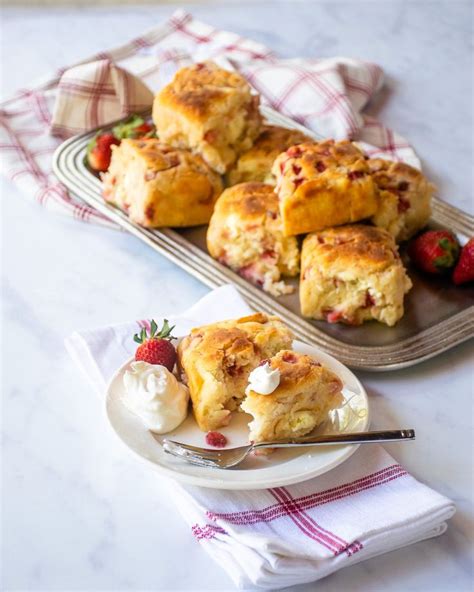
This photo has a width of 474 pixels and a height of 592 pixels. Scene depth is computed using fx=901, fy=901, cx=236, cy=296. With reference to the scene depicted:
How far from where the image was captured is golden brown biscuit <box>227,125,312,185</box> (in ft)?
9.77

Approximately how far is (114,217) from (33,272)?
1.07ft

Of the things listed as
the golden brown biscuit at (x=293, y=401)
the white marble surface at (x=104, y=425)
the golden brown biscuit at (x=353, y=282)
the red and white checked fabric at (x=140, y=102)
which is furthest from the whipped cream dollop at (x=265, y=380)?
the red and white checked fabric at (x=140, y=102)

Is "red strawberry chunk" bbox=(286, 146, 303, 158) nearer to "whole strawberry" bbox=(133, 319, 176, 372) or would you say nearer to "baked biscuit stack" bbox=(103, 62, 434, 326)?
"baked biscuit stack" bbox=(103, 62, 434, 326)

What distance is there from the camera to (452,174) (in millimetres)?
3414

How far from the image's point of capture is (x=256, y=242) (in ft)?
8.82

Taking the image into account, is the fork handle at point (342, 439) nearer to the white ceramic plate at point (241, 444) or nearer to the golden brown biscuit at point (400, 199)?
the white ceramic plate at point (241, 444)

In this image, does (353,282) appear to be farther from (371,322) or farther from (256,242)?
(256,242)

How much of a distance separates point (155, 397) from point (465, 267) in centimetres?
116

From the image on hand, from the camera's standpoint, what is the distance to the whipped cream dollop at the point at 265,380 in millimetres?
1886

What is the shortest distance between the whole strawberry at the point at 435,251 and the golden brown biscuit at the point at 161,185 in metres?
0.68

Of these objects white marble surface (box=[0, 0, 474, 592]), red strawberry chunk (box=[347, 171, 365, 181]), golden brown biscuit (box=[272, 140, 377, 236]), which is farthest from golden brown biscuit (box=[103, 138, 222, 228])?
red strawberry chunk (box=[347, 171, 365, 181])

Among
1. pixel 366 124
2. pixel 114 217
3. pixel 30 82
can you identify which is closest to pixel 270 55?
pixel 366 124

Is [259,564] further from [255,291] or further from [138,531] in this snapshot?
[255,291]

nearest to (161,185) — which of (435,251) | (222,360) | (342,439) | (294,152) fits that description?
(294,152)
